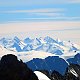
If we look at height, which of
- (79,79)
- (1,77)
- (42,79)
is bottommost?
(79,79)

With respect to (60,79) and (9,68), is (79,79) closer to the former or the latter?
(60,79)

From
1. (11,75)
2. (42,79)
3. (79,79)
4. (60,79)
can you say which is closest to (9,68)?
(11,75)

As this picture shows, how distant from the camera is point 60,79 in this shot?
189 m

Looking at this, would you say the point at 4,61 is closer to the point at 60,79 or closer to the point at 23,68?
the point at 23,68

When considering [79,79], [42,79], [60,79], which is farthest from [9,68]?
[79,79]

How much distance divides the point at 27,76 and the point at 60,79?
112084mm

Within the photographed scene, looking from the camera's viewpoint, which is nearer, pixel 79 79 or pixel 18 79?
pixel 18 79

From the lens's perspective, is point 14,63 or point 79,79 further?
point 79,79

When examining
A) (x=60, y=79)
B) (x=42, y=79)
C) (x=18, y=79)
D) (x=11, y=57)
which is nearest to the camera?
(x=18, y=79)

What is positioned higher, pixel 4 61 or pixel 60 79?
pixel 4 61

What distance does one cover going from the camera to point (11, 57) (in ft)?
274

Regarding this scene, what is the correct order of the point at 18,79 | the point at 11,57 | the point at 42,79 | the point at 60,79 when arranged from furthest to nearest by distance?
the point at 60,79 → the point at 42,79 → the point at 11,57 → the point at 18,79

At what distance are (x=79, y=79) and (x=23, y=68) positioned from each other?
402 ft

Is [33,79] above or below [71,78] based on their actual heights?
above
